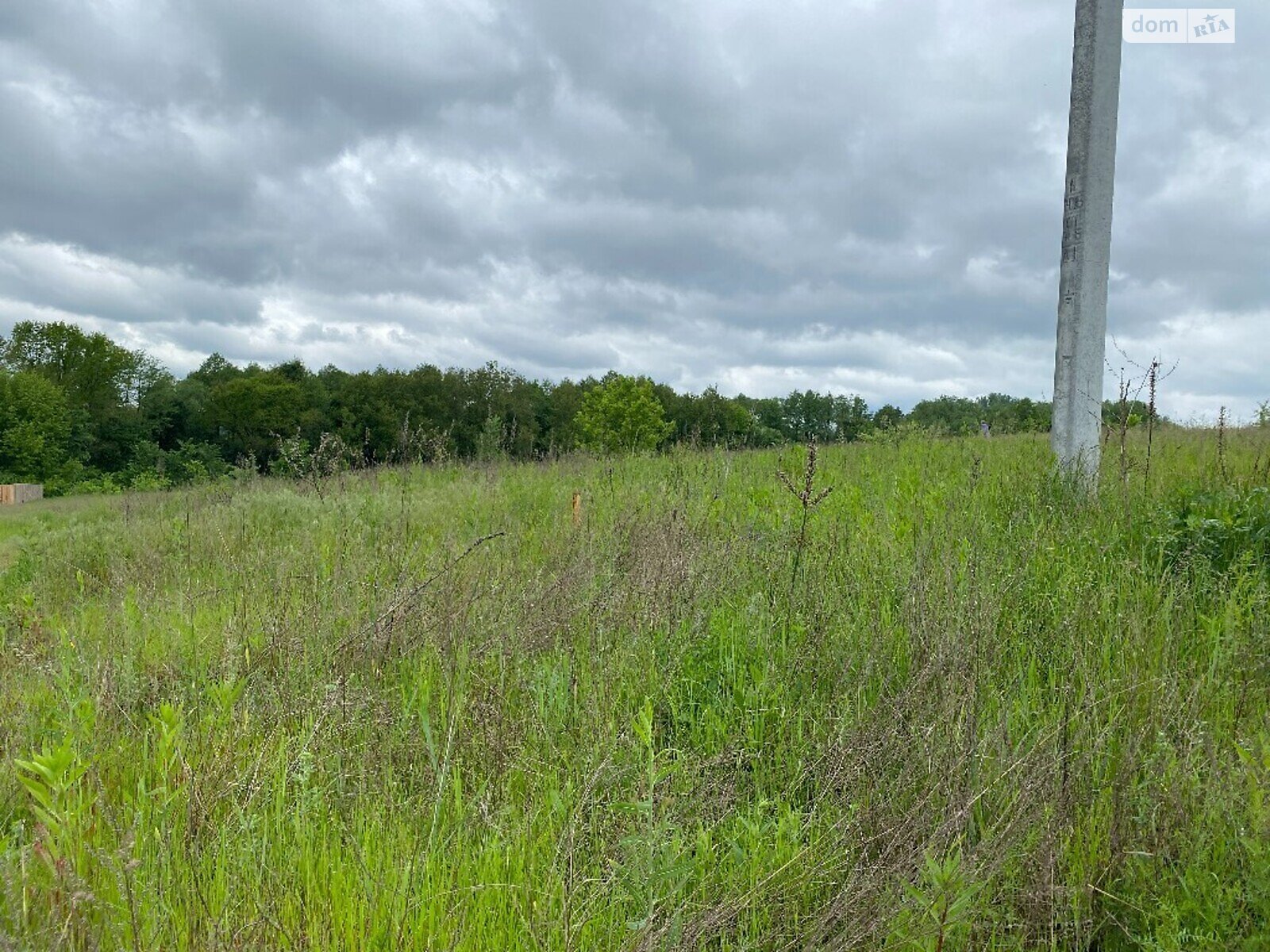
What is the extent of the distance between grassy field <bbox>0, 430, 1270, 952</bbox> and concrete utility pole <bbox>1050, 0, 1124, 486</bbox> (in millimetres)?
1048

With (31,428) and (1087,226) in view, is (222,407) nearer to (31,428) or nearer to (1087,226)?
(31,428)

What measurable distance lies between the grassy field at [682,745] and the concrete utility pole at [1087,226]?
105 centimetres

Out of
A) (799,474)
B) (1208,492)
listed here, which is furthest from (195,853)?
(799,474)

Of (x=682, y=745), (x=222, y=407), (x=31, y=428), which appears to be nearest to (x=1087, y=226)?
(x=682, y=745)

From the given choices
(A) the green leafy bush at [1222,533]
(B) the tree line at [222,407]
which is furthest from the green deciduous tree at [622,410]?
(A) the green leafy bush at [1222,533]

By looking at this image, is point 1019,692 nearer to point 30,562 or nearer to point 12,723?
point 12,723

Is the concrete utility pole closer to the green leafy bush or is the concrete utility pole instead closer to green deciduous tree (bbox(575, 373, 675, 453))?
the green leafy bush

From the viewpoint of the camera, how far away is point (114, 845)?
79.4 inches

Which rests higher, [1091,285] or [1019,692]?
[1091,285]

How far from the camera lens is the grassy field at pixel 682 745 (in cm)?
179

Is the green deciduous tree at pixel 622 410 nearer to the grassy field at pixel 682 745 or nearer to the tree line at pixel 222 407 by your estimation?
the tree line at pixel 222 407

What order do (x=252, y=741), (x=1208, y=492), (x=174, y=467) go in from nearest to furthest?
(x=252, y=741)
(x=1208, y=492)
(x=174, y=467)

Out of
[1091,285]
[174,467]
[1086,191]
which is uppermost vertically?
[1086,191]

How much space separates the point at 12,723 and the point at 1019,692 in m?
3.85
